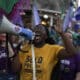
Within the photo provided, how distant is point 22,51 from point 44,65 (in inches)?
13.6

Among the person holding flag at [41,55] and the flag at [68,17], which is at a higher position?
the flag at [68,17]

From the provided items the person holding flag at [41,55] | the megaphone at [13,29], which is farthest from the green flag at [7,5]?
the person holding flag at [41,55]

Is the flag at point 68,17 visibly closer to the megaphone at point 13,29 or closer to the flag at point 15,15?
the flag at point 15,15

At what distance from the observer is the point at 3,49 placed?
16.4 ft

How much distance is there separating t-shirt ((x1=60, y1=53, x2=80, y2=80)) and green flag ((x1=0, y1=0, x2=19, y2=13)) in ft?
2.96

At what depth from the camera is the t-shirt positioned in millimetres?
4898

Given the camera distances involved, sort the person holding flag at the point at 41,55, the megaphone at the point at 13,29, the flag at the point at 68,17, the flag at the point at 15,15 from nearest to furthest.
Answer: the megaphone at the point at 13,29
the person holding flag at the point at 41,55
the flag at the point at 15,15
the flag at the point at 68,17

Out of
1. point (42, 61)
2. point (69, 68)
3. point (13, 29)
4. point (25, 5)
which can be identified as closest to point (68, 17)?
point (25, 5)

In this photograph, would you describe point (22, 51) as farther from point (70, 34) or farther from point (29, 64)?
point (70, 34)

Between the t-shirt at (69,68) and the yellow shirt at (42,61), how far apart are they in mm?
151

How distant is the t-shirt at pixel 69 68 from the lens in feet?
16.1

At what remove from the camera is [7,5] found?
4.80m

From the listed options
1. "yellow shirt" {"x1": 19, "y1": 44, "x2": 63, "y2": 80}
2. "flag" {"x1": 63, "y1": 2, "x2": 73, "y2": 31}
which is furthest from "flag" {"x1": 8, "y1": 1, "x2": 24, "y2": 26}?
"flag" {"x1": 63, "y1": 2, "x2": 73, "y2": 31}

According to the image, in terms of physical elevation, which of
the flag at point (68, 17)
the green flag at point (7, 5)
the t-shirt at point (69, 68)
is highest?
the green flag at point (7, 5)
